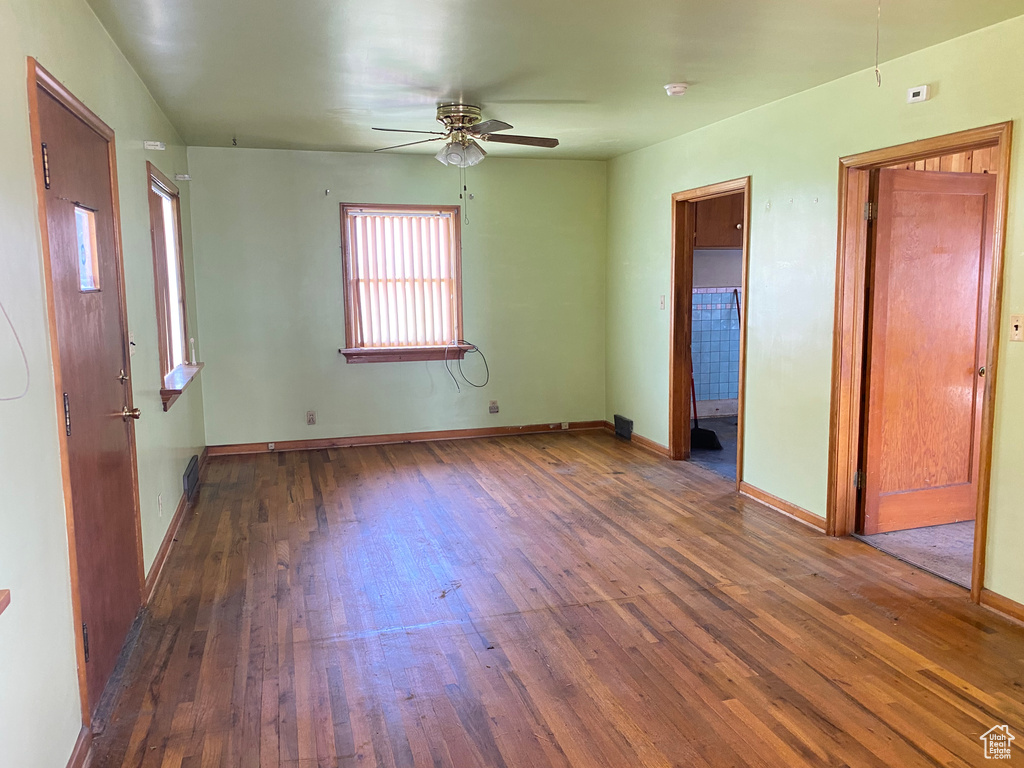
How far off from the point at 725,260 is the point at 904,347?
3476 mm

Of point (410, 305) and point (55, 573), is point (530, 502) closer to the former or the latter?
point (410, 305)

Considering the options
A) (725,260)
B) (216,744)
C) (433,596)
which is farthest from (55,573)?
(725,260)

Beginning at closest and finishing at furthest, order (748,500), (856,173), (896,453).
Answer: (856,173) → (896,453) → (748,500)

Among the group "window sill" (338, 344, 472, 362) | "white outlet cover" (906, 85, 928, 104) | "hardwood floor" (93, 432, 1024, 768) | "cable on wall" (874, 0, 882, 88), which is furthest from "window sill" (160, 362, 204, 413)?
"white outlet cover" (906, 85, 928, 104)

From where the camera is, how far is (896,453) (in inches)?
163

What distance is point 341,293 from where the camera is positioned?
244 inches

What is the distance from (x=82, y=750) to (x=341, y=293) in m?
4.46

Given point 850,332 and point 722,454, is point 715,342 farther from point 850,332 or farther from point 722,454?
point 850,332

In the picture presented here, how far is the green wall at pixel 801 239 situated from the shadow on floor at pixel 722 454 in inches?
15.3

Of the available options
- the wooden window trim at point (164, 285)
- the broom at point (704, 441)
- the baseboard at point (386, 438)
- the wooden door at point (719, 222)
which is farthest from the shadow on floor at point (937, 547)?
the wooden window trim at point (164, 285)

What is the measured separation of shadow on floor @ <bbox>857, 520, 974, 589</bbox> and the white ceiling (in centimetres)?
251

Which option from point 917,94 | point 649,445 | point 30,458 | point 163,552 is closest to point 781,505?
point 649,445

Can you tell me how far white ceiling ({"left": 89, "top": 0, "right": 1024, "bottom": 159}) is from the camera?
2.87 meters

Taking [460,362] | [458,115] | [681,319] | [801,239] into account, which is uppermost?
[458,115]
